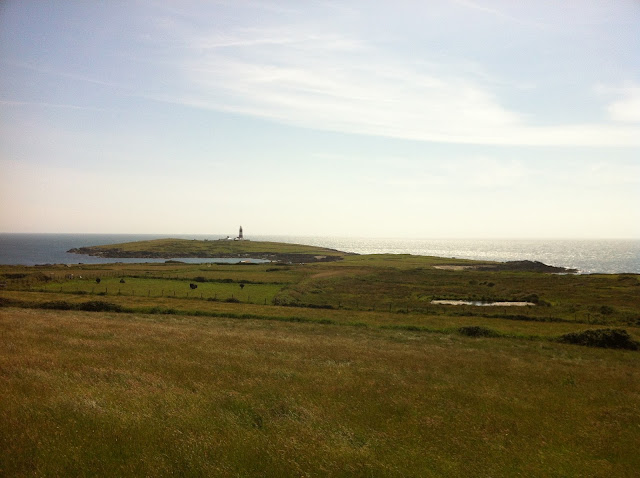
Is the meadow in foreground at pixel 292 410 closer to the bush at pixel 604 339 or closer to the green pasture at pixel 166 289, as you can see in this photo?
the bush at pixel 604 339

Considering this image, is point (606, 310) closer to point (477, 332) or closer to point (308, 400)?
point (477, 332)

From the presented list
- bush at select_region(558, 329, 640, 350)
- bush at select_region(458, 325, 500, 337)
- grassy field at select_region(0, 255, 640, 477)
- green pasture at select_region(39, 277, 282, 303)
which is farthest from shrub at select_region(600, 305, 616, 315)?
green pasture at select_region(39, 277, 282, 303)

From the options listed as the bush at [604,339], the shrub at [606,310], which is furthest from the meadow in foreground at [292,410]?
the shrub at [606,310]

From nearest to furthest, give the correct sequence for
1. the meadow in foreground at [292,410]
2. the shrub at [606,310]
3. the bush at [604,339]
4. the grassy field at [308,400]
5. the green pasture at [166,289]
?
the meadow in foreground at [292,410] < the grassy field at [308,400] < the bush at [604,339] < the shrub at [606,310] < the green pasture at [166,289]

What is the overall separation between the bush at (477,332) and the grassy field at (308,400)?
0.21 m

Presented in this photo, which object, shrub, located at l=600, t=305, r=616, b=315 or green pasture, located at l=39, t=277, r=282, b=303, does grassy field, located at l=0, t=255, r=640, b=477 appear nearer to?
shrub, located at l=600, t=305, r=616, b=315

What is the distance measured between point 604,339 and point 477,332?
38.3ft

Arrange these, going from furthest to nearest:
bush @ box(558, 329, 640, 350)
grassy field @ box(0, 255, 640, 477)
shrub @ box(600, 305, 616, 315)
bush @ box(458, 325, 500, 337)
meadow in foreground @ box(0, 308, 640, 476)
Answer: shrub @ box(600, 305, 616, 315) < bush @ box(458, 325, 500, 337) < bush @ box(558, 329, 640, 350) < grassy field @ box(0, 255, 640, 477) < meadow in foreground @ box(0, 308, 640, 476)

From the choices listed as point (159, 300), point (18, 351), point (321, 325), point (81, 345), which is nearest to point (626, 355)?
point (321, 325)

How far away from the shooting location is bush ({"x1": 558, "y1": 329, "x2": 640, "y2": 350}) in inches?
1421

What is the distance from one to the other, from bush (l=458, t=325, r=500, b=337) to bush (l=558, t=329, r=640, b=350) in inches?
255

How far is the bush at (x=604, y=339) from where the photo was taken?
36.1m

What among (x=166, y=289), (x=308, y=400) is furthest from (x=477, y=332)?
(x=166, y=289)

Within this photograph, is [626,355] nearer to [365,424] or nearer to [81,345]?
[365,424]
